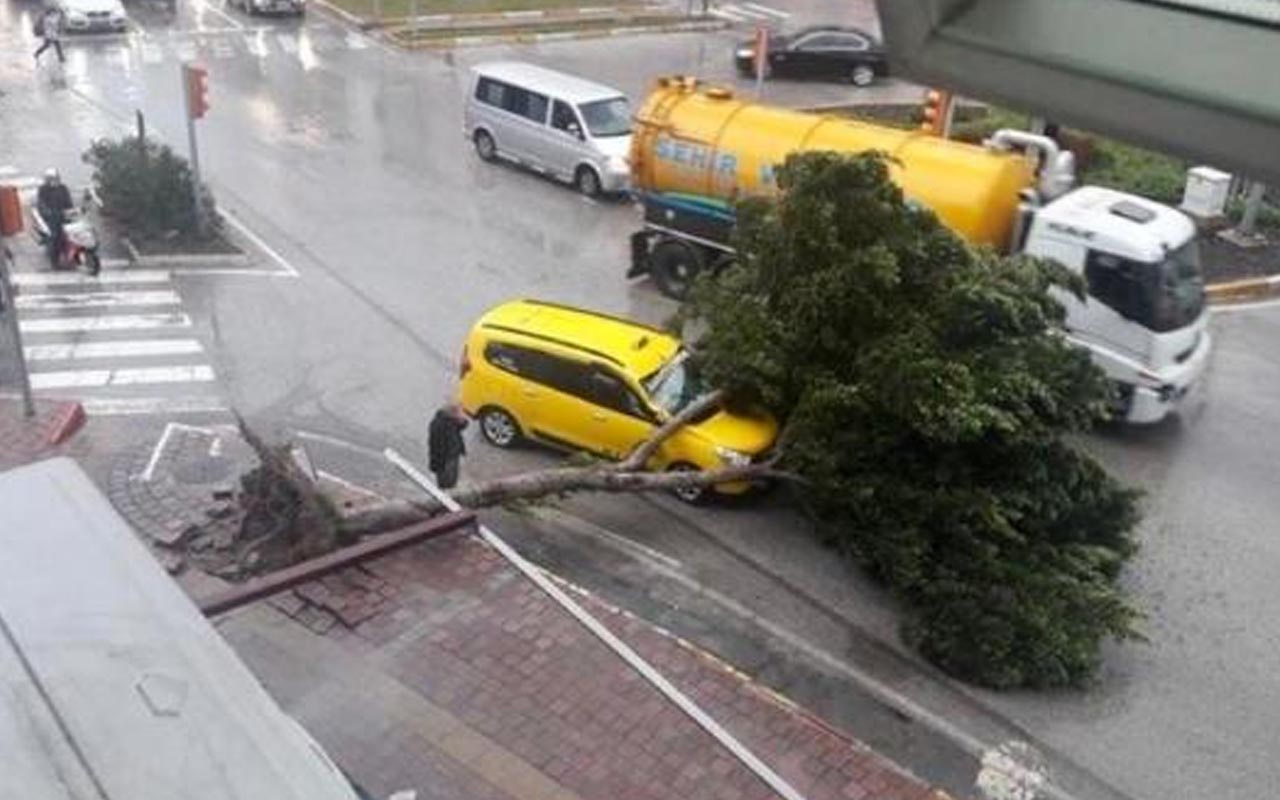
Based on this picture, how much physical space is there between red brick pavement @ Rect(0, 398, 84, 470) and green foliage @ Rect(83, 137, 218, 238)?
539cm

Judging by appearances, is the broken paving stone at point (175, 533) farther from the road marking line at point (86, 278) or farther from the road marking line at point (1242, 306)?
the road marking line at point (1242, 306)

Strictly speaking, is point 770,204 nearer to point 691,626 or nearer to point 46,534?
point 691,626

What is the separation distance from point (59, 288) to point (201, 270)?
5.83ft

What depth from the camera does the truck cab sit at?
14.6 meters

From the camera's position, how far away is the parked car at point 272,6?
1296 inches

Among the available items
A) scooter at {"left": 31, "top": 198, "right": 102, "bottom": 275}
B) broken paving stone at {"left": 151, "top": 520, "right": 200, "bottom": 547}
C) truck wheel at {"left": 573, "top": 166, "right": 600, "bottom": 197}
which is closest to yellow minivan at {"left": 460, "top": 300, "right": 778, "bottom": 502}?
broken paving stone at {"left": 151, "top": 520, "right": 200, "bottom": 547}

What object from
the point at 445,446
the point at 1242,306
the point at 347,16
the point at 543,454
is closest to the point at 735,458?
the point at 543,454

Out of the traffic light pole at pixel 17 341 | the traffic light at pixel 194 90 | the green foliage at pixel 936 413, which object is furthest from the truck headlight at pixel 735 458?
the traffic light at pixel 194 90

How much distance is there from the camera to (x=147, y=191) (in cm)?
1875

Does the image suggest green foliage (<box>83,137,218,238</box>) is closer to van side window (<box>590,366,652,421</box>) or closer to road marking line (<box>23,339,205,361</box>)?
road marking line (<box>23,339,205,361</box>)

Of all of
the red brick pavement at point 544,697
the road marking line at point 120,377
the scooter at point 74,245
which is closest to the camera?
the red brick pavement at point 544,697

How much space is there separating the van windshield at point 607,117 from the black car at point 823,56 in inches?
295

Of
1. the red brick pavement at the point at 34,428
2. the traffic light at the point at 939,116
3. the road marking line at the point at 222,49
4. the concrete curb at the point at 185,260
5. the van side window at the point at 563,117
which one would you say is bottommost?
the concrete curb at the point at 185,260

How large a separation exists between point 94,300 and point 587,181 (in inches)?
311
